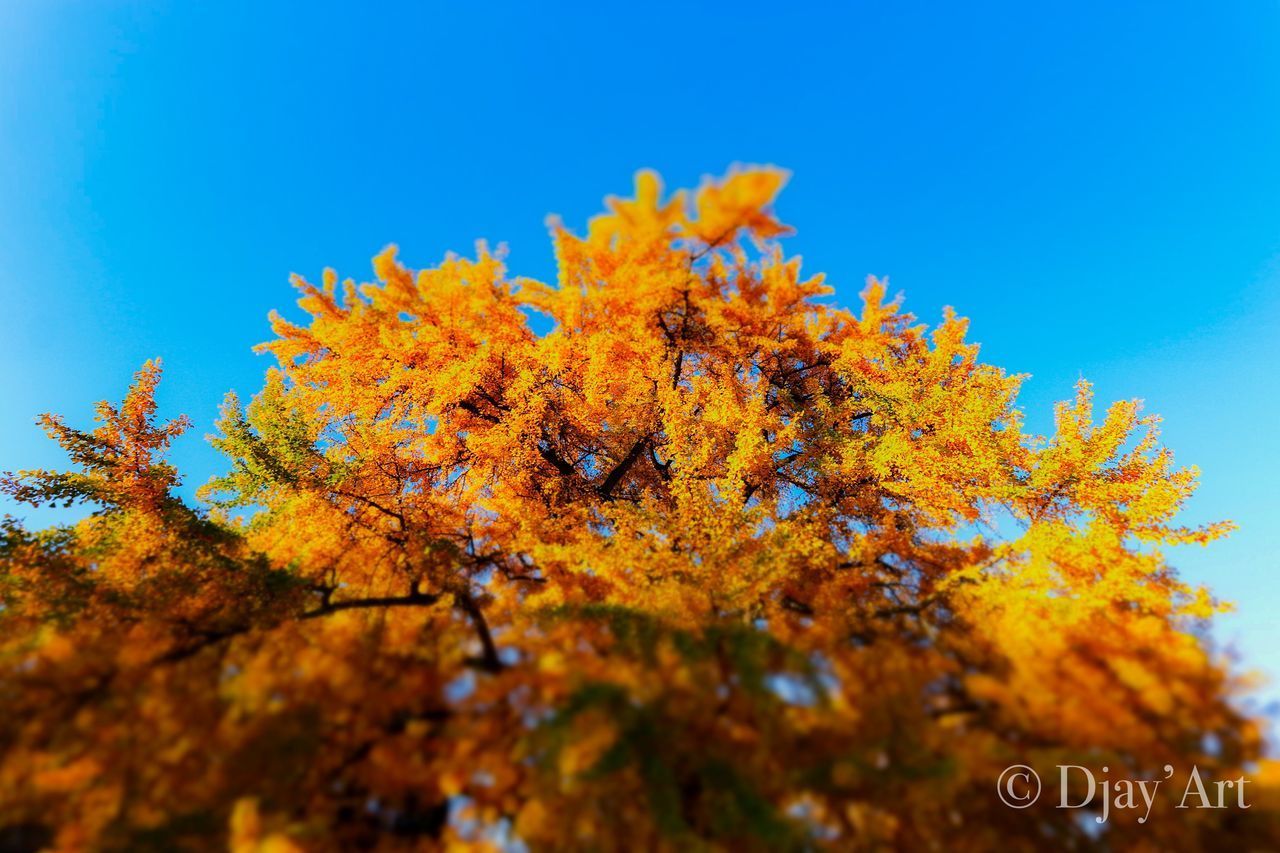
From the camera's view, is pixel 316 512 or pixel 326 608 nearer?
pixel 326 608

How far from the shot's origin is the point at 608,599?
6746 mm

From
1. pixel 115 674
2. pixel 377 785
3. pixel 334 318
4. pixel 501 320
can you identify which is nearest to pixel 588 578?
pixel 377 785

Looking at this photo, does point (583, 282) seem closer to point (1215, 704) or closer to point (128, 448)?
point (128, 448)

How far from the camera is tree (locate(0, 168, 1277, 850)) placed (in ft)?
11.9

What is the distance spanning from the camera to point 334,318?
37.4 ft

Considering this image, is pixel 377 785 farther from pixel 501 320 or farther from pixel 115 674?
pixel 501 320

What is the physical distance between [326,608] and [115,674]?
2.35 m

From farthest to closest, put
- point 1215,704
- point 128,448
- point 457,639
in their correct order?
point 128,448 < point 457,639 < point 1215,704

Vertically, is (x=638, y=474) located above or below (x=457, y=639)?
above

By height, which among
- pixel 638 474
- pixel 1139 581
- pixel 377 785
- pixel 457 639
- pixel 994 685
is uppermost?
pixel 638 474

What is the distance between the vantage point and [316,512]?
353 inches

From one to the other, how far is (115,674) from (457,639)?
8.80 ft

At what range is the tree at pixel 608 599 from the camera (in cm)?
363

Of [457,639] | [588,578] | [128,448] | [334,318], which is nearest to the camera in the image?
[457,639]
